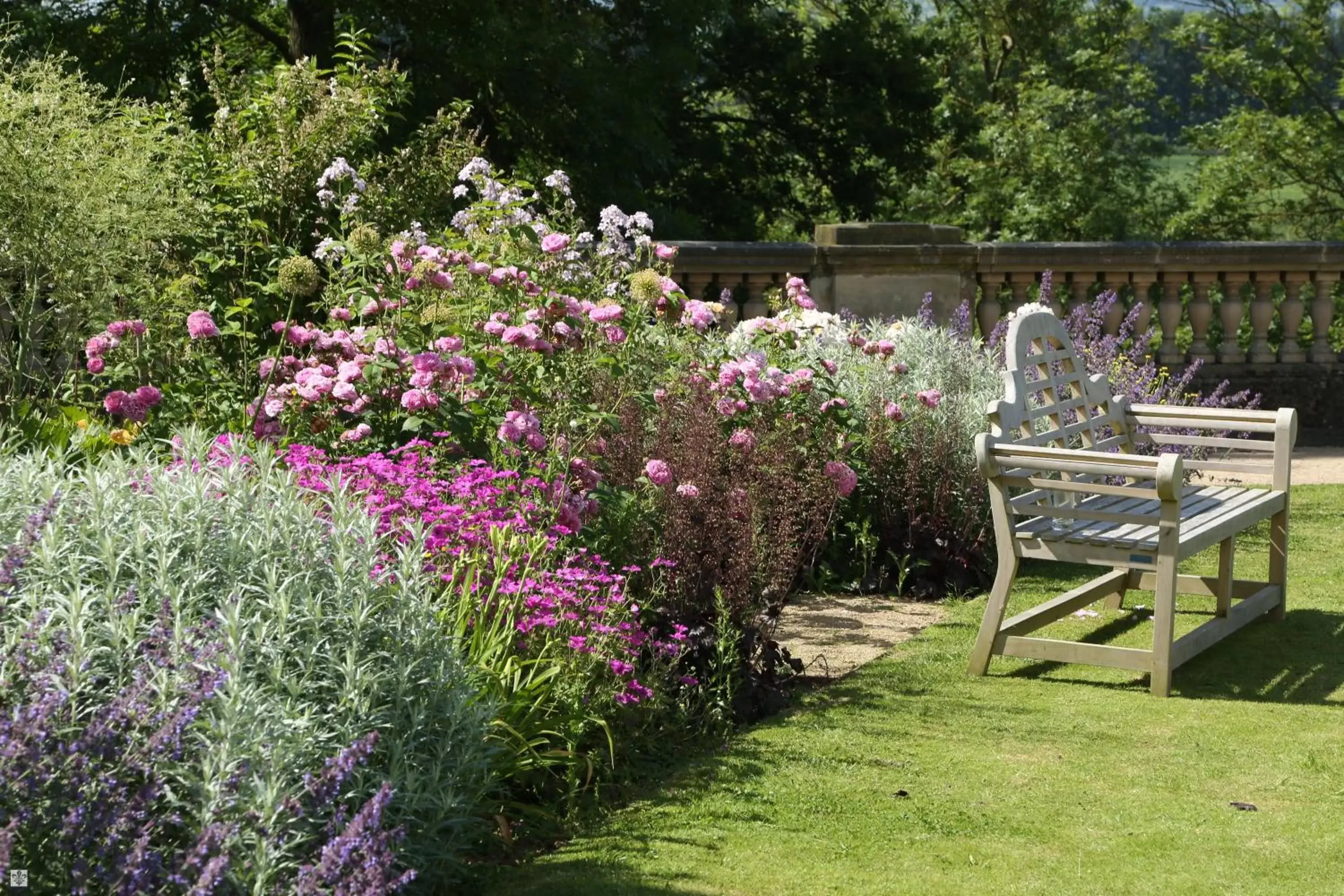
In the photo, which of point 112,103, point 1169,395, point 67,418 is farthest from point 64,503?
point 1169,395

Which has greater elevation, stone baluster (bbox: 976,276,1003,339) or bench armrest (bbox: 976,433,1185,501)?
stone baluster (bbox: 976,276,1003,339)

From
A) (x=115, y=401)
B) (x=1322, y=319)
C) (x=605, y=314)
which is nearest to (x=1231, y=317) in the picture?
(x=1322, y=319)

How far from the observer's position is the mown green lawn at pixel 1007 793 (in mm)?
3900

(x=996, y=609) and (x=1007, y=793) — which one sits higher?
(x=996, y=609)

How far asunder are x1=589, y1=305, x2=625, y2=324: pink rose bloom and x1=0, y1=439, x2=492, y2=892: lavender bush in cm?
228

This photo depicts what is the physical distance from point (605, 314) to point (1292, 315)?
7.17m

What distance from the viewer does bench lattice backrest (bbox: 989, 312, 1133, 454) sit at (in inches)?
231

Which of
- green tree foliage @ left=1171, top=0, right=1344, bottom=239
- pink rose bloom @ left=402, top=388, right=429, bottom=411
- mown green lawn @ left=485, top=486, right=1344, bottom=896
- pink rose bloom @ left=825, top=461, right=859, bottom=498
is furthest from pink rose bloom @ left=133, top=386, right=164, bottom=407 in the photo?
green tree foliage @ left=1171, top=0, right=1344, bottom=239

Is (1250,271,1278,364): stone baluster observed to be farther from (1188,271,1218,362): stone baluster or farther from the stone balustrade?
(1188,271,1218,362): stone baluster

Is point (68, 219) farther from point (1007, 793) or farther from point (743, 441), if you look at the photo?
point (1007, 793)

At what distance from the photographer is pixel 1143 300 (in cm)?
1104

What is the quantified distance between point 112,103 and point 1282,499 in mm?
5319

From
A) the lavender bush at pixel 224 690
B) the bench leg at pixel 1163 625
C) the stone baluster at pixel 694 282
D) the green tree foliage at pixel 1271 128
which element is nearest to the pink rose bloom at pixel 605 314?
the bench leg at pixel 1163 625

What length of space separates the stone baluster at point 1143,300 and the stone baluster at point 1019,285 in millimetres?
713
